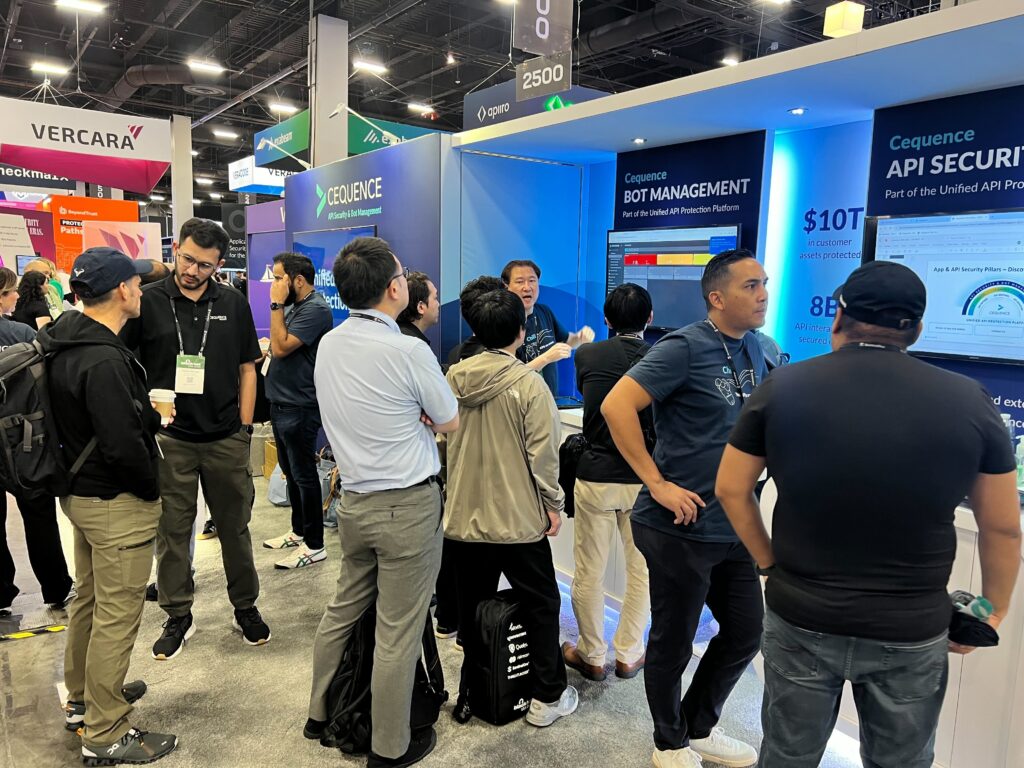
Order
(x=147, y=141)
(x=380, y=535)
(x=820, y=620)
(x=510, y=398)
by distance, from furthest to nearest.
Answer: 1. (x=147, y=141)
2. (x=510, y=398)
3. (x=380, y=535)
4. (x=820, y=620)

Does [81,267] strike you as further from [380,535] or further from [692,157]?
[692,157]

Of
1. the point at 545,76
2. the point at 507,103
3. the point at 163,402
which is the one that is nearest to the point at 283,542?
the point at 163,402

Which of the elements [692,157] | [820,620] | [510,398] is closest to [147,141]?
[692,157]

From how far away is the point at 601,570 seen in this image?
8.87 feet

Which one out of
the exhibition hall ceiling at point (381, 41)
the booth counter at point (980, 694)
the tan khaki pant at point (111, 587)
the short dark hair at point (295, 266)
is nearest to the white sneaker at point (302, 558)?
the short dark hair at point (295, 266)

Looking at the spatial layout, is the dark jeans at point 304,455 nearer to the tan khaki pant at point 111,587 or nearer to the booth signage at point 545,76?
the tan khaki pant at point 111,587

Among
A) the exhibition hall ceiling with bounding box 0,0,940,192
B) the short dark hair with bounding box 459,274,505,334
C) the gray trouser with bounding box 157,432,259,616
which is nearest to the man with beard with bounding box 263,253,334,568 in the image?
the gray trouser with bounding box 157,432,259,616

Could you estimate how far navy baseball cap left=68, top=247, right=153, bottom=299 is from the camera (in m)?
2.05

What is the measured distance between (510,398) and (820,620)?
1.14m

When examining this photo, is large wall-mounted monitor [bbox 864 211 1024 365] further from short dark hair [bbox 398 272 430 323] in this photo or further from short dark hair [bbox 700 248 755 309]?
short dark hair [bbox 398 272 430 323]

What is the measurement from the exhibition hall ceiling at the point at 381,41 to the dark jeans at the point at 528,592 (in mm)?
6809

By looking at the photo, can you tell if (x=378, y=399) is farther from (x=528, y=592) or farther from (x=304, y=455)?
(x=304, y=455)

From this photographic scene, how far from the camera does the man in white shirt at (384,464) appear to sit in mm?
1993

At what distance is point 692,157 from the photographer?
3756mm
